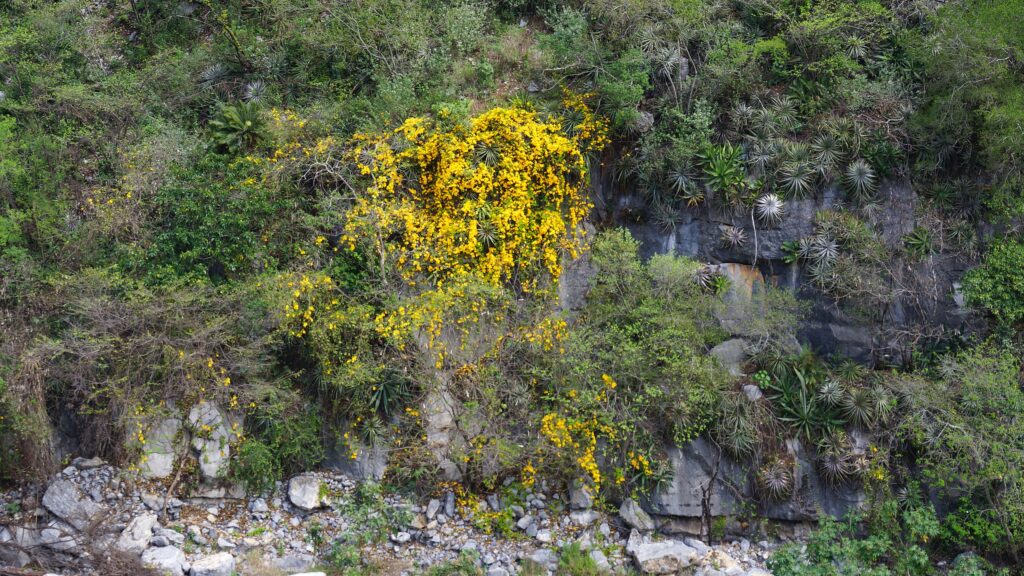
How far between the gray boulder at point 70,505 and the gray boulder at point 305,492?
2811 millimetres

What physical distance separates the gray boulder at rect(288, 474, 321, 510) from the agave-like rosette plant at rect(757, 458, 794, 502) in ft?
24.1

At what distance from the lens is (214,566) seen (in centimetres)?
1141

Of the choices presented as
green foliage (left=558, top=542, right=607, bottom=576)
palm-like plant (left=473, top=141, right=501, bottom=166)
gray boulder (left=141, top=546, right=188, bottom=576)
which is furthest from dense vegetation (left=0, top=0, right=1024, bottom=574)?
gray boulder (left=141, top=546, right=188, bottom=576)

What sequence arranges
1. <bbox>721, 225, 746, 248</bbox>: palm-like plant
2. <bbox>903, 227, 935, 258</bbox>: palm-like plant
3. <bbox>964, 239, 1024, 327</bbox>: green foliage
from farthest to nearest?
<bbox>721, 225, 746, 248</bbox>: palm-like plant
<bbox>903, 227, 935, 258</bbox>: palm-like plant
<bbox>964, 239, 1024, 327</bbox>: green foliage

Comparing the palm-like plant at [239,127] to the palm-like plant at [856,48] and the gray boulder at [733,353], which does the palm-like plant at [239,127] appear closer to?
the gray boulder at [733,353]

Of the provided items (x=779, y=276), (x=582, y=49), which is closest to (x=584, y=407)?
(x=779, y=276)

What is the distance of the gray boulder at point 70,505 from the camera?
1206cm

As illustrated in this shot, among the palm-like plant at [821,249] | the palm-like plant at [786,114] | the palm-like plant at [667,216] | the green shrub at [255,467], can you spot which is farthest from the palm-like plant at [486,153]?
the green shrub at [255,467]

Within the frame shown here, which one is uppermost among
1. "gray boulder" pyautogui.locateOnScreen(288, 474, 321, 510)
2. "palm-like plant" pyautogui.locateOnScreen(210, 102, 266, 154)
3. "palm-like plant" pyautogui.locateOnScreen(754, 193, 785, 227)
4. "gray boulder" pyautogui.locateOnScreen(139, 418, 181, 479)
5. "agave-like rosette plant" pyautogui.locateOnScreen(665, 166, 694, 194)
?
"palm-like plant" pyautogui.locateOnScreen(210, 102, 266, 154)

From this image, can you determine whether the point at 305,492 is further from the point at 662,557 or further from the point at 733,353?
the point at 733,353

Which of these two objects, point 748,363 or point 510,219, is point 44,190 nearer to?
point 510,219

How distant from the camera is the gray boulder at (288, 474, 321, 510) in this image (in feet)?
42.8

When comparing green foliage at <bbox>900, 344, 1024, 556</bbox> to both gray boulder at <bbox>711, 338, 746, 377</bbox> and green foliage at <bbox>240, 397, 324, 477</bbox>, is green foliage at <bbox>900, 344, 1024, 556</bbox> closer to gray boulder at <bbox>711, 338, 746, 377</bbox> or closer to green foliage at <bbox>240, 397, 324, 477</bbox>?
gray boulder at <bbox>711, 338, 746, 377</bbox>

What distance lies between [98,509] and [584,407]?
7.70 meters
